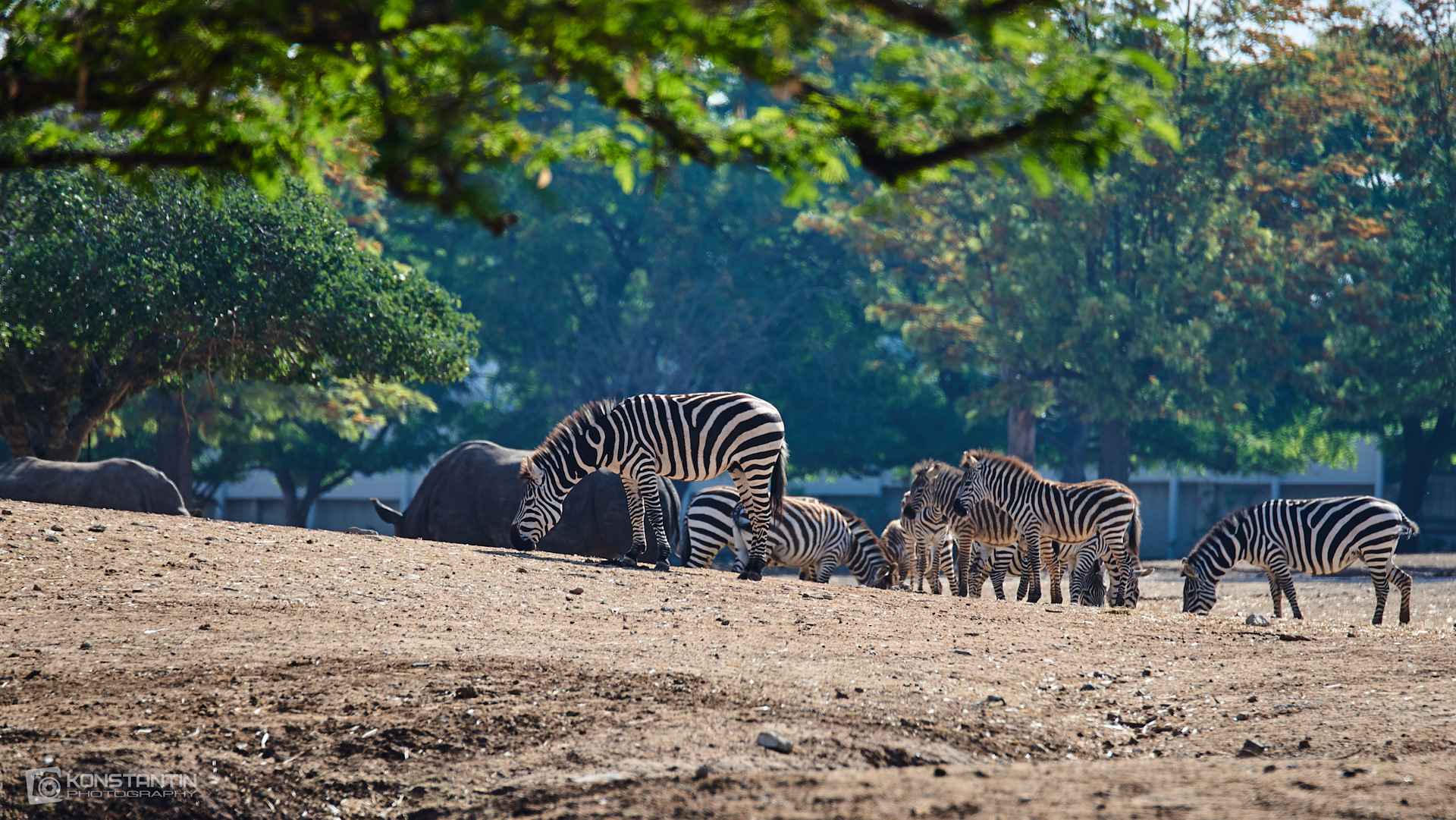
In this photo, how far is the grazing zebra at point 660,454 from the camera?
1400 centimetres

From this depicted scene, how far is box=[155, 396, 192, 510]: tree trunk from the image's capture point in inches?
1036

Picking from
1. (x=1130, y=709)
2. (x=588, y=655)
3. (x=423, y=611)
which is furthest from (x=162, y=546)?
(x=1130, y=709)

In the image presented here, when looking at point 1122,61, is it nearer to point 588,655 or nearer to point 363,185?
point 588,655

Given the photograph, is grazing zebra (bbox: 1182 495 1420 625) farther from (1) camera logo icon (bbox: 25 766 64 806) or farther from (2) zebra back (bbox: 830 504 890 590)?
(1) camera logo icon (bbox: 25 766 64 806)

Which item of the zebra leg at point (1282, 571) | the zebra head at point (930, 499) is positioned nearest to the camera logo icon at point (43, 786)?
the zebra head at point (930, 499)

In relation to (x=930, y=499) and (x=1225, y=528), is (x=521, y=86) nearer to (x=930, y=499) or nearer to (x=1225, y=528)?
(x=930, y=499)

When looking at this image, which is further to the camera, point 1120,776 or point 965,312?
A: point 965,312

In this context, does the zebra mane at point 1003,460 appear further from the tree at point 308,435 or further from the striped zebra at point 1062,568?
the tree at point 308,435

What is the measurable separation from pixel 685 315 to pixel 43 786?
101 feet

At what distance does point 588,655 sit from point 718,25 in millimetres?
4722

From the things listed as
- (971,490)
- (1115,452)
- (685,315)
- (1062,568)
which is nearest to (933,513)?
(971,490)

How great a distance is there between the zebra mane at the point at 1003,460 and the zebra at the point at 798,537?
2.44m

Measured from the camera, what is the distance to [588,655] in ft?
25.7

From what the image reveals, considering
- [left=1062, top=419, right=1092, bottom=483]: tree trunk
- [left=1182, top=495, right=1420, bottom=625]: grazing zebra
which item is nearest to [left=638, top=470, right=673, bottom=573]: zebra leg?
[left=1182, top=495, right=1420, bottom=625]: grazing zebra
